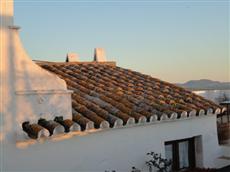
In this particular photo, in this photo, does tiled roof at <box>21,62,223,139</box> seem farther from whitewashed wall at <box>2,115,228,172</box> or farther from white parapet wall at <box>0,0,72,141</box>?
white parapet wall at <box>0,0,72,141</box>

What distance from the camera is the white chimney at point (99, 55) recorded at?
14898 millimetres

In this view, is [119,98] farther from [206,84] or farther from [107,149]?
[206,84]

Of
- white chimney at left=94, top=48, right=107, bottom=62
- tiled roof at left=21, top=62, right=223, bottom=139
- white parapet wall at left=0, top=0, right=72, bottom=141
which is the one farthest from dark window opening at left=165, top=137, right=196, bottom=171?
white chimney at left=94, top=48, right=107, bottom=62

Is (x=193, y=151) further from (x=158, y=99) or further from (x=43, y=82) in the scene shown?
(x=43, y=82)

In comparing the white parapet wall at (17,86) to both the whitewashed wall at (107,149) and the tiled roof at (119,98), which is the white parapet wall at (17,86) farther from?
the tiled roof at (119,98)

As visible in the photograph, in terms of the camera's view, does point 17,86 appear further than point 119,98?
No

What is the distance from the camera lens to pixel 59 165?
6754mm

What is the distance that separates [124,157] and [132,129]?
0.70 metres

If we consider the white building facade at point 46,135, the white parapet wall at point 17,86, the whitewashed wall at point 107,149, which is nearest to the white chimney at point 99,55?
the whitewashed wall at point 107,149

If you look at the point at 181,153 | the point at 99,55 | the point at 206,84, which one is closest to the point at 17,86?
the point at 181,153

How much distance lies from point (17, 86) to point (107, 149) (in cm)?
259

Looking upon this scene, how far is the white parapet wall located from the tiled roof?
37.4 inches

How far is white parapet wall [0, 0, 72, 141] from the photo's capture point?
6.04 metres

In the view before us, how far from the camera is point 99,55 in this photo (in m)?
15.0
